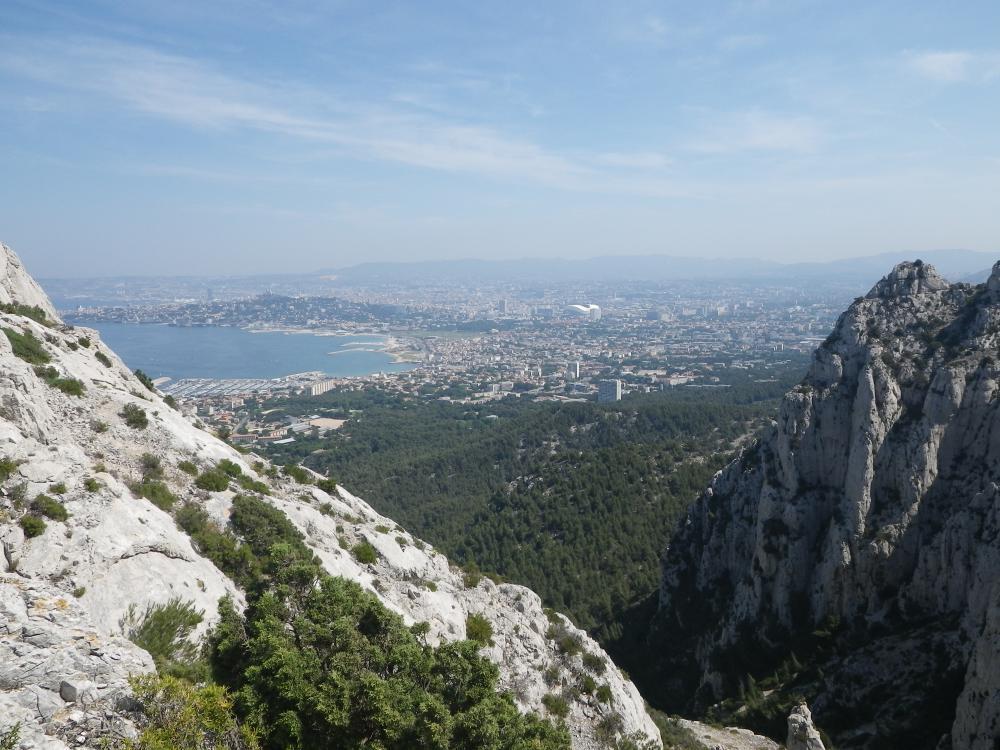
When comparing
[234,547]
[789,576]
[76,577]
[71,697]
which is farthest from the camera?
[789,576]

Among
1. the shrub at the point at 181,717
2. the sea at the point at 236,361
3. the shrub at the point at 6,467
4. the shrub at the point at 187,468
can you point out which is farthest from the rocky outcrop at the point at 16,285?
the sea at the point at 236,361

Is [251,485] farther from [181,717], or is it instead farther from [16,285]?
[16,285]

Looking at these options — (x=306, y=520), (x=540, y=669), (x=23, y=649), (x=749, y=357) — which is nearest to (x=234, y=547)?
(x=306, y=520)

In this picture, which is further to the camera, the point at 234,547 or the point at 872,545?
the point at 872,545

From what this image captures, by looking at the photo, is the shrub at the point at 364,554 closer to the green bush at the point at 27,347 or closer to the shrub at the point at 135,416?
Answer: the shrub at the point at 135,416

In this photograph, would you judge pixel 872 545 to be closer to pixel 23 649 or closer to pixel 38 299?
pixel 23 649

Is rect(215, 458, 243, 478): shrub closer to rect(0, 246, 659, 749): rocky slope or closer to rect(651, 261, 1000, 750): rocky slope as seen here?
rect(0, 246, 659, 749): rocky slope
